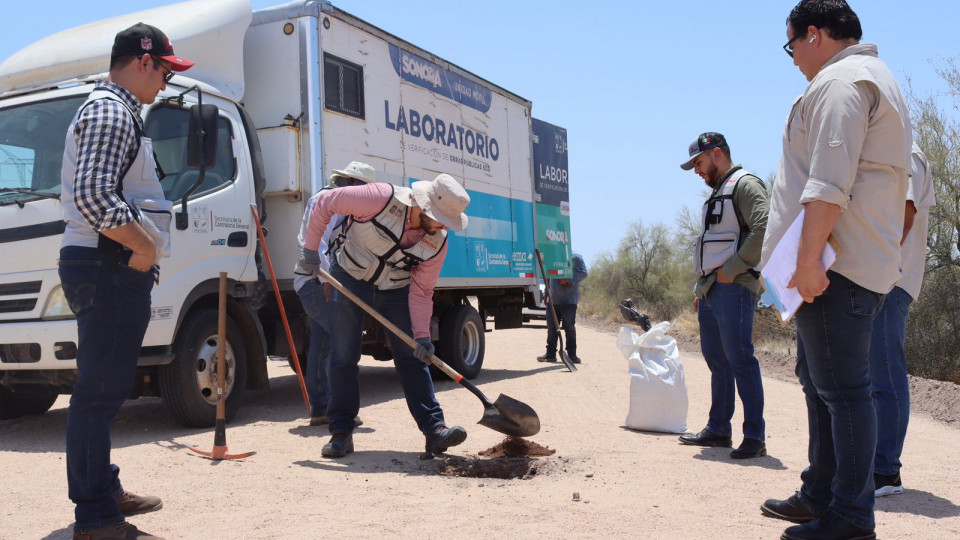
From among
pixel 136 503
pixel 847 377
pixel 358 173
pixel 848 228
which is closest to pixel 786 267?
pixel 848 228

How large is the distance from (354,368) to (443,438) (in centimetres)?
72

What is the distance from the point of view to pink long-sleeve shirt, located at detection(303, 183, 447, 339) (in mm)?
4914

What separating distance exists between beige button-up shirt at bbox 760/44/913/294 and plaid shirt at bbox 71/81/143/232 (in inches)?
101

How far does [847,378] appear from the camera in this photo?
305 centimetres

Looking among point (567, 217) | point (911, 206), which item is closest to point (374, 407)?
point (911, 206)

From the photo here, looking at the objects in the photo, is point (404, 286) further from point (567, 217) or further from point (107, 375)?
point (567, 217)

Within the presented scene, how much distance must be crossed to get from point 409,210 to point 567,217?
7837 millimetres

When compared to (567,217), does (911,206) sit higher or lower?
lower

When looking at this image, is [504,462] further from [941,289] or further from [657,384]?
[941,289]

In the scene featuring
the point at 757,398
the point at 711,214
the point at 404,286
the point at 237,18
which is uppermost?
the point at 237,18

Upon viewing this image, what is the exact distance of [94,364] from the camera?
327 centimetres

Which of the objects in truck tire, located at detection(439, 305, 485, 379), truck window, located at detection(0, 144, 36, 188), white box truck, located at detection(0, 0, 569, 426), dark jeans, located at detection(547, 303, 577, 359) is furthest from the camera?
dark jeans, located at detection(547, 303, 577, 359)

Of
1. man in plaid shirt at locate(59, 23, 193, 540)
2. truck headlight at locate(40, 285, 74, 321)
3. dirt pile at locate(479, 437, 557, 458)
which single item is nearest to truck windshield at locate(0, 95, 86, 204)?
truck headlight at locate(40, 285, 74, 321)

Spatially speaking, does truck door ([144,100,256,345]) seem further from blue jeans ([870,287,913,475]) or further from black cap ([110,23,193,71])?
blue jeans ([870,287,913,475])
